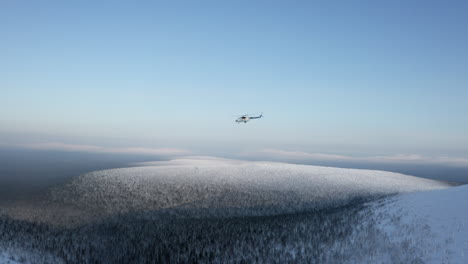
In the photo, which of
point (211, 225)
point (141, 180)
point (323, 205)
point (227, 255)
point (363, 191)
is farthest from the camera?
point (141, 180)

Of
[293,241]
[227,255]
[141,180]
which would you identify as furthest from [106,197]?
[293,241]

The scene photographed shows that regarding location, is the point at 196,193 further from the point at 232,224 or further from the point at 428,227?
the point at 428,227

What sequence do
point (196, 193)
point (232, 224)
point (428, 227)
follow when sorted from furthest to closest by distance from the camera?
point (196, 193) < point (232, 224) < point (428, 227)

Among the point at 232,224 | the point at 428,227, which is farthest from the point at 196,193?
the point at 428,227

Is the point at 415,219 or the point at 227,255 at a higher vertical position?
the point at 415,219

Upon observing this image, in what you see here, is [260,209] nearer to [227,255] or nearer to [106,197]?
[227,255]

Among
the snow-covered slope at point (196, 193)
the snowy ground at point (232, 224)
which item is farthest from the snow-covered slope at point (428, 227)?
the snow-covered slope at point (196, 193)
